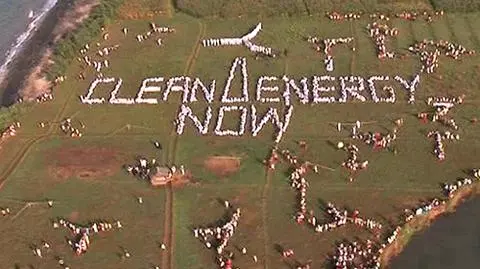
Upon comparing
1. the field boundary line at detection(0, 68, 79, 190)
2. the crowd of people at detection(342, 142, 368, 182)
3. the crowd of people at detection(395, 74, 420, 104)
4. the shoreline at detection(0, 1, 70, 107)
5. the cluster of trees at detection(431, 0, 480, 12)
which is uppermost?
the cluster of trees at detection(431, 0, 480, 12)

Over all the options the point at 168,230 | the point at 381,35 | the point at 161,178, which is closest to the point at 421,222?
the point at 168,230

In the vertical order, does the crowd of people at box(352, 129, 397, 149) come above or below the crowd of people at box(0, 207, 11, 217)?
above

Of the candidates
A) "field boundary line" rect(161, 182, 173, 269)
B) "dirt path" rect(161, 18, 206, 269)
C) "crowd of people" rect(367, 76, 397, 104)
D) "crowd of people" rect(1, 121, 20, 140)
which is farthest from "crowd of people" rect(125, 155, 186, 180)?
"crowd of people" rect(367, 76, 397, 104)

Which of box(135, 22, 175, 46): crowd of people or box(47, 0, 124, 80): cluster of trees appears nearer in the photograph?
box(47, 0, 124, 80): cluster of trees

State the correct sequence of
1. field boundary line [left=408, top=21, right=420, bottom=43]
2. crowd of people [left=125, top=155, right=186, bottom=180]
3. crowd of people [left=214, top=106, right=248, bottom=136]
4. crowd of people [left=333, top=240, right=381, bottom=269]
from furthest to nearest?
field boundary line [left=408, top=21, right=420, bottom=43]
crowd of people [left=214, top=106, right=248, bottom=136]
crowd of people [left=125, top=155, right=186, bottom=180]
crowd of people [left=333, top=240, right=381, bottom=269]

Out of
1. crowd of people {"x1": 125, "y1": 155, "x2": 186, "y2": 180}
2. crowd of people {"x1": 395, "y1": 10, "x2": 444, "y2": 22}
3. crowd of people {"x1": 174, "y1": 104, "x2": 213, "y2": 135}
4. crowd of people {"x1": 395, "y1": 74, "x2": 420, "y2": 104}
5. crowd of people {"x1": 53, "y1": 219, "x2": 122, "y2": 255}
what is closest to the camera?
crowd of people {"x1": 53, "y1": 219, "x2": 122, "y2": 255}

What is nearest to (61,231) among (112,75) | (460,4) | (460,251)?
(112,75)

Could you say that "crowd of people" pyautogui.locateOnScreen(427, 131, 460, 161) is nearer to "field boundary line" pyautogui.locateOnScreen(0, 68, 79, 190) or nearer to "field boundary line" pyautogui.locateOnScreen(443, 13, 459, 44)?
"field boundary line" pyautogui.locateOnScreen(443, 13, 459, 44)
